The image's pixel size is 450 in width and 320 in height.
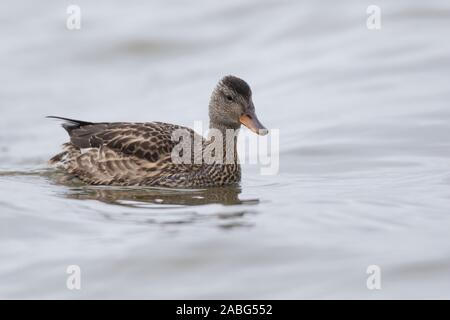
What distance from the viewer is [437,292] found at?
31.1 feet

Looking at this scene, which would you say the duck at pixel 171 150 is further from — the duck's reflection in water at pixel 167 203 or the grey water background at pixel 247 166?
the grey water background at pixel 247 166

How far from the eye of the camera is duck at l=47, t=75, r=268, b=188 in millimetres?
12852

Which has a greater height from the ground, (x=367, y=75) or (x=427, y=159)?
(x=367, y=75)

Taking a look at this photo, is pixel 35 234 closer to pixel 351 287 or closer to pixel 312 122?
pixel 351 287

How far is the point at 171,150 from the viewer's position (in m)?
12.9

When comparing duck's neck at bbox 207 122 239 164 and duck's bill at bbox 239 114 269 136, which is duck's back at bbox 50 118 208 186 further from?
duck's bill at bbox 239 114 269 136

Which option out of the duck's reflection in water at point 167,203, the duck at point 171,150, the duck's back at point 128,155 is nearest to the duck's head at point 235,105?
the duck at point 171,150

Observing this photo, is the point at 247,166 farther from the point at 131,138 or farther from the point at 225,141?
the point at 131,138

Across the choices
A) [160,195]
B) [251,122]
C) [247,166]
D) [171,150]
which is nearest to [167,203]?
[160,195]

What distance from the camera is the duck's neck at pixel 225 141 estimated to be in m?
13.2

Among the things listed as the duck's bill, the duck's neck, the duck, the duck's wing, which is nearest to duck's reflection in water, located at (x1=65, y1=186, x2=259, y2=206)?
the duck

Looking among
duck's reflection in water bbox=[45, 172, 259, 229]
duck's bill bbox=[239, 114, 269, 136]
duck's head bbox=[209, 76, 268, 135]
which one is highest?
duck's head bbox=[209, 76, 268, 135]

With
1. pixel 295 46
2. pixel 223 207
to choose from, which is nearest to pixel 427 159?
pixel 223 207
